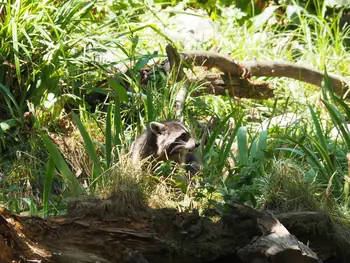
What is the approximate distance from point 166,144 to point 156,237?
2170 millimetres

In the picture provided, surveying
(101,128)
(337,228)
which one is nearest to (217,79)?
(101,128)

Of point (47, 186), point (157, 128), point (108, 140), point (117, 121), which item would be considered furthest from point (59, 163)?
point (157, 128)

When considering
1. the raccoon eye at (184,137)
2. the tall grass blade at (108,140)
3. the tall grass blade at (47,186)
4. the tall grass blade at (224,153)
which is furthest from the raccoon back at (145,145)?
the tall grass blade at (47,186)

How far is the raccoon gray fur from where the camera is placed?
6727 millimetres

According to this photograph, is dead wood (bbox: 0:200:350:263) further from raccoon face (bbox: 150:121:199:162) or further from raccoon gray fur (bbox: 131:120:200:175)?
raccoon face (bbox: 150:121:199:162)

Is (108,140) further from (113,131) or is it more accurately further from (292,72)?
(292,72)

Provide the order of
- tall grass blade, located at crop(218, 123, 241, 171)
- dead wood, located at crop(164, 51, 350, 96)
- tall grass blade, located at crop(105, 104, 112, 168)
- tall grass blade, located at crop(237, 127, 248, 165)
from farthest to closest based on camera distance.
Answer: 1. dead wood, located at crop(164, 51, 350, 96)
2. tall grass blade, located at crop(237, 127, 248, 165)
3. tall grass blade, located at crop(218, 123, 241, 171)
4. tall grass blade, located at crop(105, 104, 112, 168)

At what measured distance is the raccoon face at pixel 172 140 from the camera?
680 centimetres

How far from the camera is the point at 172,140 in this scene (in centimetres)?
686

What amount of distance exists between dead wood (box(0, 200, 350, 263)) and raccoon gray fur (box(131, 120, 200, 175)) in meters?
1.70

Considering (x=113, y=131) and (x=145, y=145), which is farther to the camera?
(x=113, y=131)

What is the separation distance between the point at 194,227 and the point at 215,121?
3816 mm

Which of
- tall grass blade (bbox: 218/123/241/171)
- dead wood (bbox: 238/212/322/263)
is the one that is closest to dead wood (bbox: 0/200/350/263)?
dead wood (bbox: 238/212/322/263)

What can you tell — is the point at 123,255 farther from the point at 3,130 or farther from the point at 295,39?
the point at 295,39
